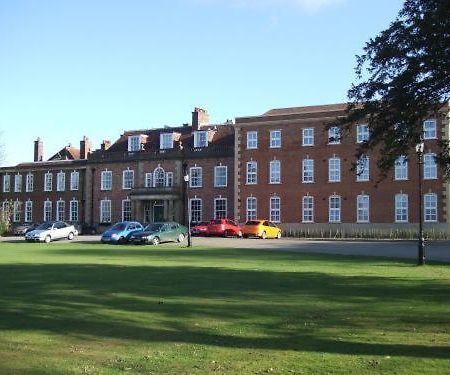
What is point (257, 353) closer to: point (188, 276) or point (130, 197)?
point (188, 276)

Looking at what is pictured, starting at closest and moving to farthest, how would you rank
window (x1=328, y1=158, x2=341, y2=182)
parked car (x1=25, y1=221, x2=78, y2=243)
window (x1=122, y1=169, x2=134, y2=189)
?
parked car (x1=25, y1=221, x2=78, y2=243) < window (x1=328, y1=158, x2=341, y2=182) < window (x1=122, y1=169, x2=134, y2=189)

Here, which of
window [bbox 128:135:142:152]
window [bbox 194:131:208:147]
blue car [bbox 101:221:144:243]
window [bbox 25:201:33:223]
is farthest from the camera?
window [bbox 25:201:33:223]

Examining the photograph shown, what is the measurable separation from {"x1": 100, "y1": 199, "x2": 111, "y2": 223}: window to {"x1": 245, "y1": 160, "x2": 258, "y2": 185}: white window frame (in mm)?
16593

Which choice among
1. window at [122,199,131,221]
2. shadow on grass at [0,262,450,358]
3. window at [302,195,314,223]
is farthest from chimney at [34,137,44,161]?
shadow on grass at [0,262,450,358]

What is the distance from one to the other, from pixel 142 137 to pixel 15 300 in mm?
51503

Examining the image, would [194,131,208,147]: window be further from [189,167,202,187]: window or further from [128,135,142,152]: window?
[128,135,142,152]: window

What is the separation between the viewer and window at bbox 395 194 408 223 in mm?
49312

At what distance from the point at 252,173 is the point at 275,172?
7.23ft

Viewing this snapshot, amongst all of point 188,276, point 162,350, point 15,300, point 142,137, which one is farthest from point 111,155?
point 162,350

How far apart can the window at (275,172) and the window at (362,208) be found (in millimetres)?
7610

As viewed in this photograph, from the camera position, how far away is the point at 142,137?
63031 mm

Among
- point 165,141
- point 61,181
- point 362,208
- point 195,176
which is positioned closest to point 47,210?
point 61,181

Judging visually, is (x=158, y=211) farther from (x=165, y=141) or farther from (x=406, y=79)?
(x=406, y=79)

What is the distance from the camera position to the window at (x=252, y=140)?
182 ft
